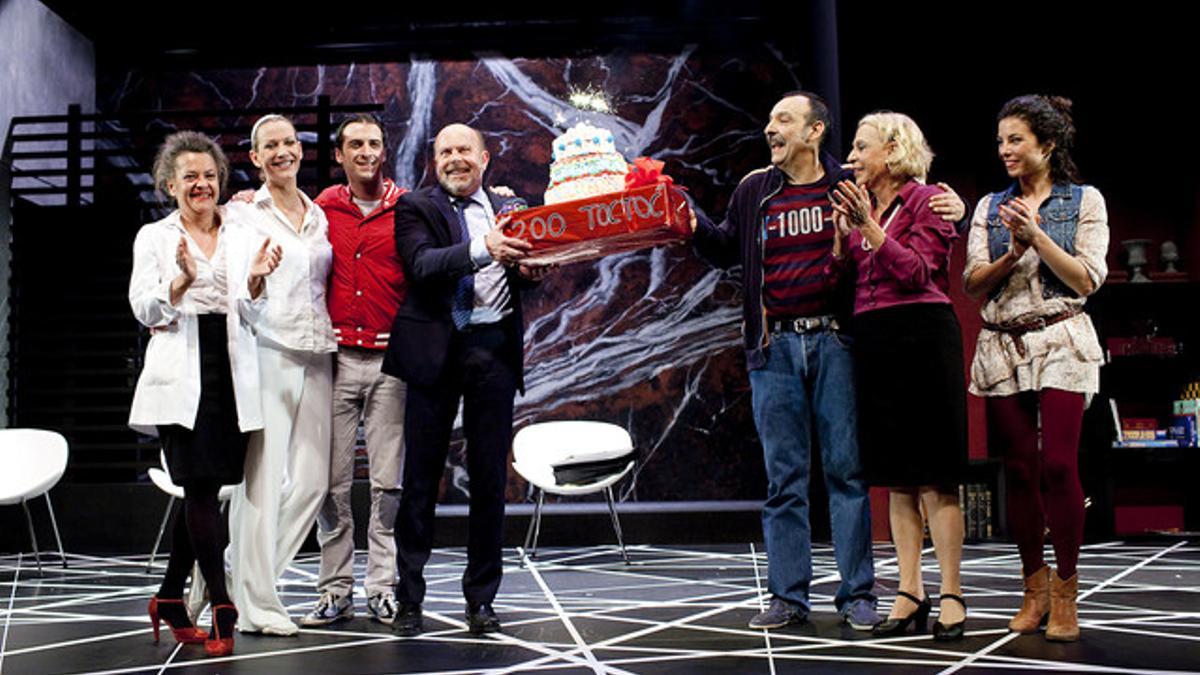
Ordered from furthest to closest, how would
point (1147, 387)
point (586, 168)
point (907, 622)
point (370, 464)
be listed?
point (1147, 387) → point (370, 464) → point (586, 168) → point (907, 622)

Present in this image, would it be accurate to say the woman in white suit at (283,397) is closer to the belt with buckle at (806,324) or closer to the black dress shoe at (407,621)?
Answer: the black dress shoe at (407,621)

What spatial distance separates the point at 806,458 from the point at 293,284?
195 cm

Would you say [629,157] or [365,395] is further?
[629,157]

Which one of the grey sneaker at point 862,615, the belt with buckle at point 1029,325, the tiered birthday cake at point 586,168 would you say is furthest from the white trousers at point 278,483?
the belt with buckle at point 1029,325

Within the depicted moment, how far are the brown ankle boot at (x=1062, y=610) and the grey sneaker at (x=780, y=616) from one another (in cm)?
79

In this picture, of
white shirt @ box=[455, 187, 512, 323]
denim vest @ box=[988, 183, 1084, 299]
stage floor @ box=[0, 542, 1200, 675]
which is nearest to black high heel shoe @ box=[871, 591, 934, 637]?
stage floor @ box=[0, 542, 1200, 675]

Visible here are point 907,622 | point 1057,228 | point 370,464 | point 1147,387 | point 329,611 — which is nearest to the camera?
point 907,622

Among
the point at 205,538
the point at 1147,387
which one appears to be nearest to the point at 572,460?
the point at 205,538

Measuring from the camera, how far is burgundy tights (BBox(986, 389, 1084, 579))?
11.4ft

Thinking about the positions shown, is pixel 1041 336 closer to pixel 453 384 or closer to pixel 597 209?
pixel 597 209

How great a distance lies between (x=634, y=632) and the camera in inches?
145

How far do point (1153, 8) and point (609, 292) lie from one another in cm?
412

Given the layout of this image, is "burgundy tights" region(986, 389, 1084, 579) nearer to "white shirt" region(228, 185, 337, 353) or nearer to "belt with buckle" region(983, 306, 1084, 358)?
"belt with buckle" region(983, 306, 1084, 358)

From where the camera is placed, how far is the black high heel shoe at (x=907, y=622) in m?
3.47
